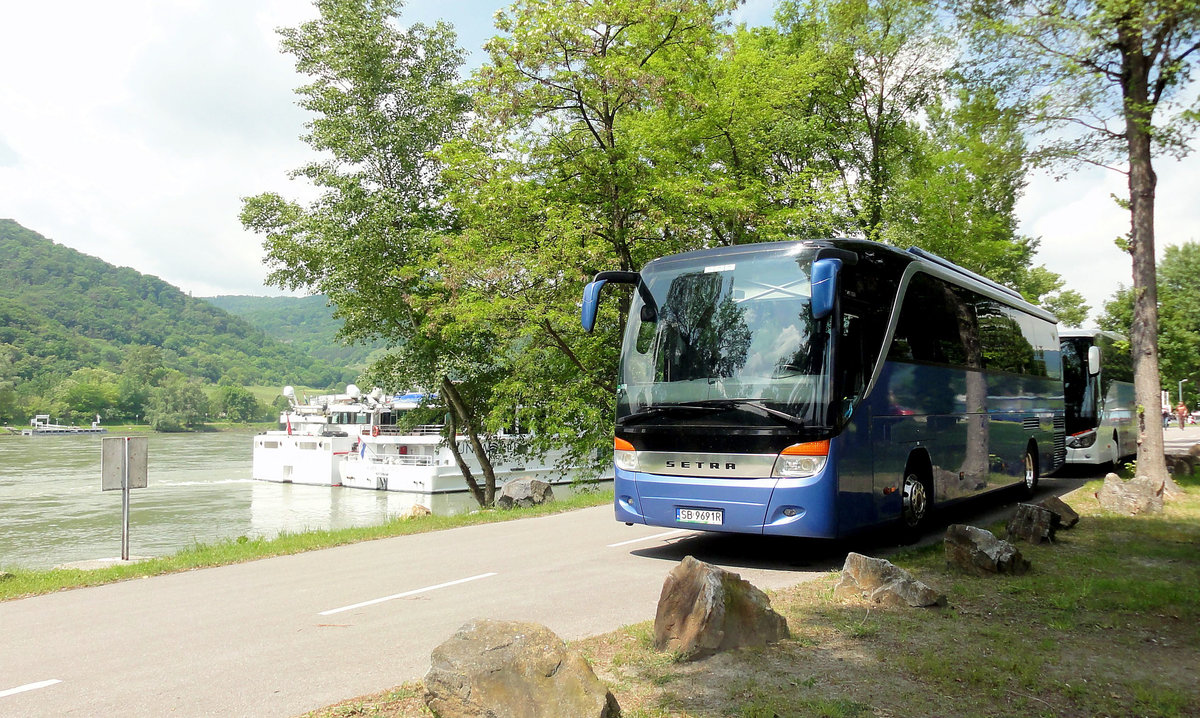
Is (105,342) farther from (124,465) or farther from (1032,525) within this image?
(1032,525)

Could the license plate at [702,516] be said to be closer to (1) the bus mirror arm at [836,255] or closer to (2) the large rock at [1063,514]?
(1) the bus mirror arm at [836,255]

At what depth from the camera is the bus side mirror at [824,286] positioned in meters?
7.39

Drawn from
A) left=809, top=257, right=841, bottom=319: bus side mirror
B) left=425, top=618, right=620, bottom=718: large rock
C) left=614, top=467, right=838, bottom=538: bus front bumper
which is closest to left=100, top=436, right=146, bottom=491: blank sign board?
left=614, top=467, right=838, bottom=538: bus front bumper

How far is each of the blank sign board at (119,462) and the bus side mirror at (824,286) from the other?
27.1 feet

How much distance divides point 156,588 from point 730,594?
622cm

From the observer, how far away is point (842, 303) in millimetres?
7996

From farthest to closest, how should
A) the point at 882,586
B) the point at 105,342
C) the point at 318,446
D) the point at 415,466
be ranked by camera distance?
the point at 105,342
the point at 318,446
the point at 415,466
the point at 882,586

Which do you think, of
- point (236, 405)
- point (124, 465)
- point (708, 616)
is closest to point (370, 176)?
point (124, 465)

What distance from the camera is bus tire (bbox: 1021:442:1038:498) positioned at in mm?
13859

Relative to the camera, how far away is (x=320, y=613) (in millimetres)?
6676

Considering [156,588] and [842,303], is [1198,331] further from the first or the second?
[156,588]

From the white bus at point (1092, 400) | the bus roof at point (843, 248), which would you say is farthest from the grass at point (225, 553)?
the white bus at point (1092, 400)

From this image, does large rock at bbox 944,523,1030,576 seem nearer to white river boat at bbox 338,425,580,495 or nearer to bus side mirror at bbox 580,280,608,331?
bus side mirror at bbox 580,280,608,331

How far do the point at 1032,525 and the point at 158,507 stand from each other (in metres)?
39.3
